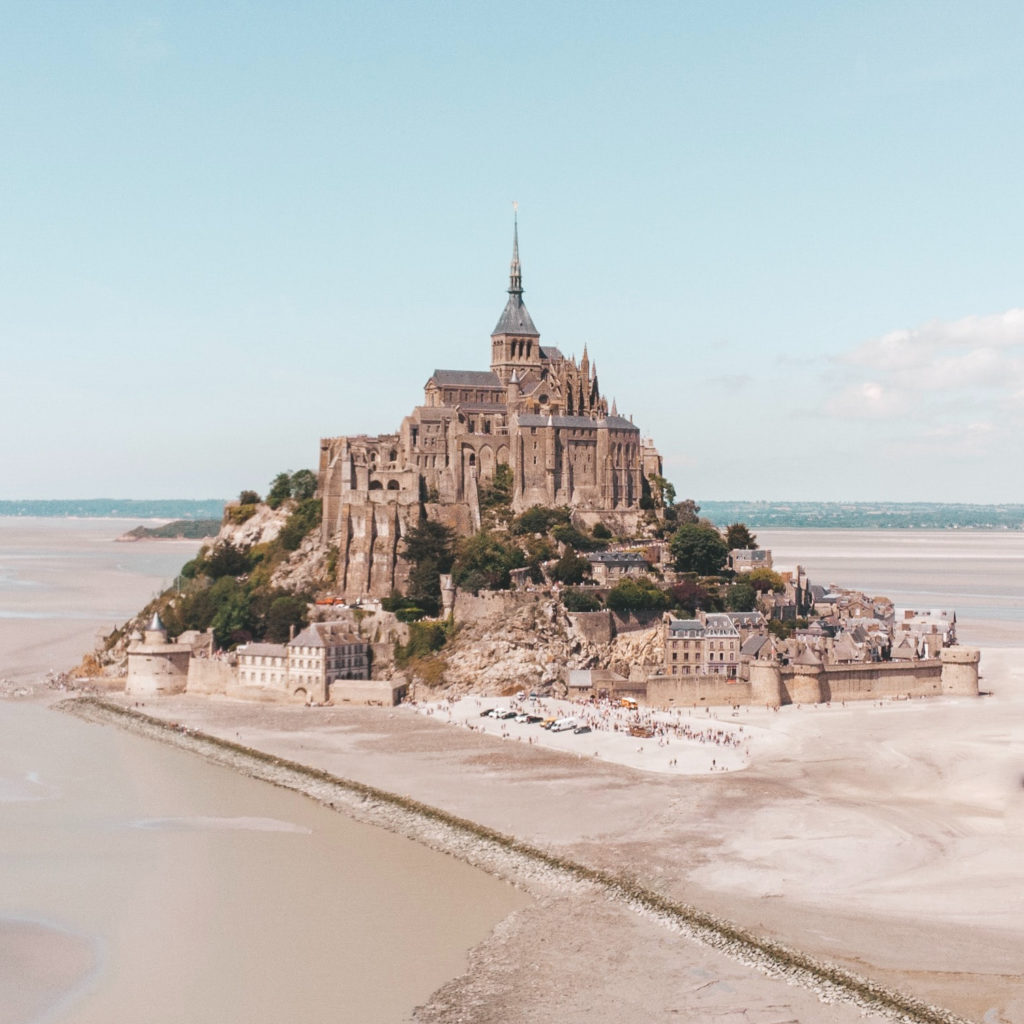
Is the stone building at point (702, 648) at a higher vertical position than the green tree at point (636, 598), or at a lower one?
lower

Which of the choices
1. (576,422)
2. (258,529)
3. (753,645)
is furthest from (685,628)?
(258,529)

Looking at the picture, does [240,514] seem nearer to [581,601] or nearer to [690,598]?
[581,601]

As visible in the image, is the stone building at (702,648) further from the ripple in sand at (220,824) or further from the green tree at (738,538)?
the ripple in sand at (220,824)

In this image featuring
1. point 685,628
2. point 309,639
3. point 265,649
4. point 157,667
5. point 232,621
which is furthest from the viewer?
point 232,621

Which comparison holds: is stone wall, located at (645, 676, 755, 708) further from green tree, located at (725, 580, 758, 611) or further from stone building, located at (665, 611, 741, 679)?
green tree, located at (725, 580, 758, 611)

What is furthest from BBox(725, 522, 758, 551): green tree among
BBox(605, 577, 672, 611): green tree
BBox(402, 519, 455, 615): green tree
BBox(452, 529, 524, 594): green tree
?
BBox(402, 519, 455, 615): green tree

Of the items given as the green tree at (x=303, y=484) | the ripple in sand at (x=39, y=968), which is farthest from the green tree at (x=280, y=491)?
the ripple in sand at (x=39, y=968)
